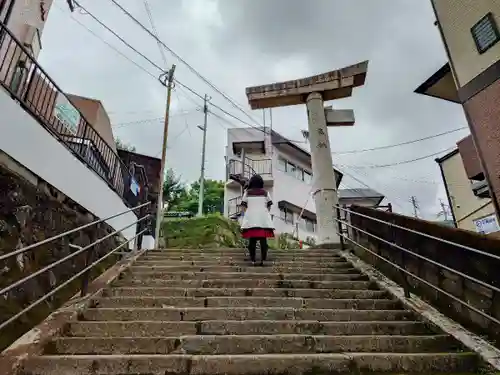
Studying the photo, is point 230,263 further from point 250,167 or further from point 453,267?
point 250,167

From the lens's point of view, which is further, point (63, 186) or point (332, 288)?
point (63, 186)

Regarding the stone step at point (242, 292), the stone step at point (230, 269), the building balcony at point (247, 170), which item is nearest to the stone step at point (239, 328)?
the stone step at point (242, 292)

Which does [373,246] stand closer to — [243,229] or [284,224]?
[243,229]

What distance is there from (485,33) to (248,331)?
296 inches

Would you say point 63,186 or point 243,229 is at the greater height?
point 63,186

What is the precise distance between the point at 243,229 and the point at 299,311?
2.12 meters

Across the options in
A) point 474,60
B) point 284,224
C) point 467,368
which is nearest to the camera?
point 467,368

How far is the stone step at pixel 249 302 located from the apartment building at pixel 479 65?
428 cm

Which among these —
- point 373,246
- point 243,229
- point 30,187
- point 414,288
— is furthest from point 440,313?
point 30,187

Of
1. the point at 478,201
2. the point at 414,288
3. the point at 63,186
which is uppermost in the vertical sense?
the point at 478,201

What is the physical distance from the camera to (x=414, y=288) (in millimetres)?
4137

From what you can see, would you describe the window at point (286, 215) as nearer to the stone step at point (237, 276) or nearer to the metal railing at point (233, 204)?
the metal railing at point (233, 204)

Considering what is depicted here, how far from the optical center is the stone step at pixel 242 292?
4.12 metres

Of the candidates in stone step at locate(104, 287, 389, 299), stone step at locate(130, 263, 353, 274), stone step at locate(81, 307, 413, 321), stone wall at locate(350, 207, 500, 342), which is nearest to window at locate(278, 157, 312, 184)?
stone step at locate(130, 263, 353, 274)
